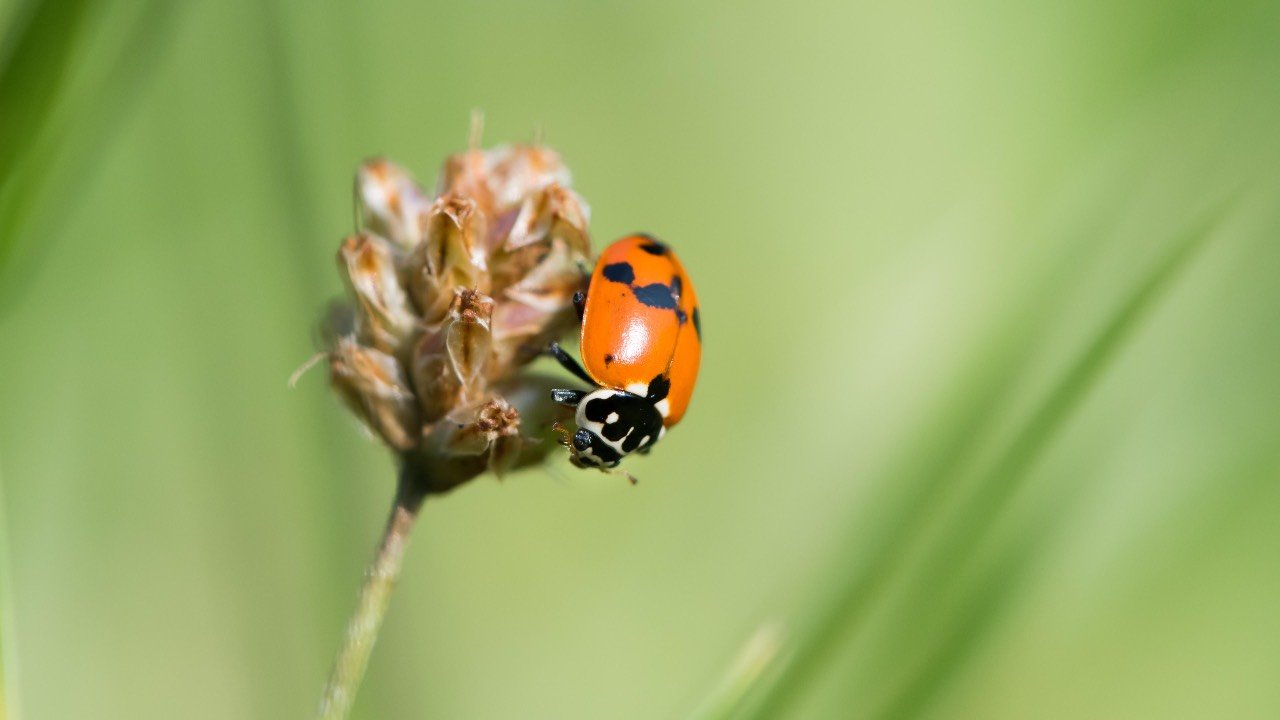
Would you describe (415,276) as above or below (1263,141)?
below

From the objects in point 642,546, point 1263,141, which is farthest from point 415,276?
point 1263,141

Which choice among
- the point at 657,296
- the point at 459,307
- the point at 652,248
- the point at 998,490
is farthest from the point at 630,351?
the point at 998,490

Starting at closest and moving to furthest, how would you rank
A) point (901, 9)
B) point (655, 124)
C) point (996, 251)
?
point (996, 251) → point (655, 124) → point (901, 9)

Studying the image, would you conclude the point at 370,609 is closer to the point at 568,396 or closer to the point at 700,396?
the point at 568,396

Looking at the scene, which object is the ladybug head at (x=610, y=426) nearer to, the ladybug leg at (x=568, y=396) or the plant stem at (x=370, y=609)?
the ladybug leg at (x=568, y=396)

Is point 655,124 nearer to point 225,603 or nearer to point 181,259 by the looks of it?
point 181,259

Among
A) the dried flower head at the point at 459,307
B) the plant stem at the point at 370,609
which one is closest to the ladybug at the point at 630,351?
the dried flower head at the point at 459,307

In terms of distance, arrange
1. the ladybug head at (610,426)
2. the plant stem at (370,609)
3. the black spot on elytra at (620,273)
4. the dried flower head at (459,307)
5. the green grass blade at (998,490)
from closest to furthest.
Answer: the plant stem at (370,609) < the green grass blade at (998,490) < the dried flower head at (459,307) < the black spot on elytra at (620,273) < the ladybug head at (610,426)

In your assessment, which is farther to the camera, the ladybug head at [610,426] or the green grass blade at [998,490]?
the ladybug head at [610,426]
